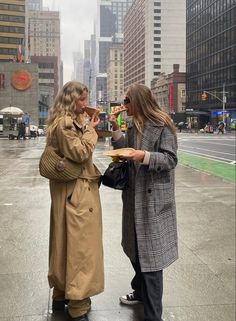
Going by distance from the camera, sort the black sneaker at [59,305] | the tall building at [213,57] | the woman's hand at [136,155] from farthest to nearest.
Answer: the tall building at [213,57] → the black sneaker at [59,305] → the woman's hand at [136,155]

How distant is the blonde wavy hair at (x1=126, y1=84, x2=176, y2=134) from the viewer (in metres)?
3.31

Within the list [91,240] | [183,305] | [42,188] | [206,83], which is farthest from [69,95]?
[206,83]

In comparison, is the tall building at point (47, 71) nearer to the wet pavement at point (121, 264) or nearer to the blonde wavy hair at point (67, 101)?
the wet pavement at point (121, 264)

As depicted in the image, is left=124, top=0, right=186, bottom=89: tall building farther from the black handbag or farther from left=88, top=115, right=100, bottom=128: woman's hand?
the black handbag

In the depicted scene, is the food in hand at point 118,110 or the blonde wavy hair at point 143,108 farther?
the food in hand at point 118,110

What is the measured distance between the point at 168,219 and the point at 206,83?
9538 cm

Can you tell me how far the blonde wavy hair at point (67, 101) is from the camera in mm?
3303

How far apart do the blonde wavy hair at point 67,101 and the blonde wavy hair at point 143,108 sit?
1.22ft

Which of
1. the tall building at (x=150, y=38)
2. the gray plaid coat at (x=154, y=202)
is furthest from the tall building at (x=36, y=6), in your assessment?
the gray plaid coat at (x=154, y=202)

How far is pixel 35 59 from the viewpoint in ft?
489

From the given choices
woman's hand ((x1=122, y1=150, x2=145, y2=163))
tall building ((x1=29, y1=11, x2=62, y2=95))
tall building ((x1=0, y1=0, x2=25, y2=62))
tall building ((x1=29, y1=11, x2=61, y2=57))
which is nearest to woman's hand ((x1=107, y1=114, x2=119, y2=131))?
woman's hand ((x1=122, y1=150, x2=145, y2=163))

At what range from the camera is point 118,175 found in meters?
3.37

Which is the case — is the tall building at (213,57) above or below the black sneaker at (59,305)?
above

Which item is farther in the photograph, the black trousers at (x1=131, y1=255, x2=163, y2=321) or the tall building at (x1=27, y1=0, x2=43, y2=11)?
the tall building at (x1=27, y1=0, x2=43, y2=11)
